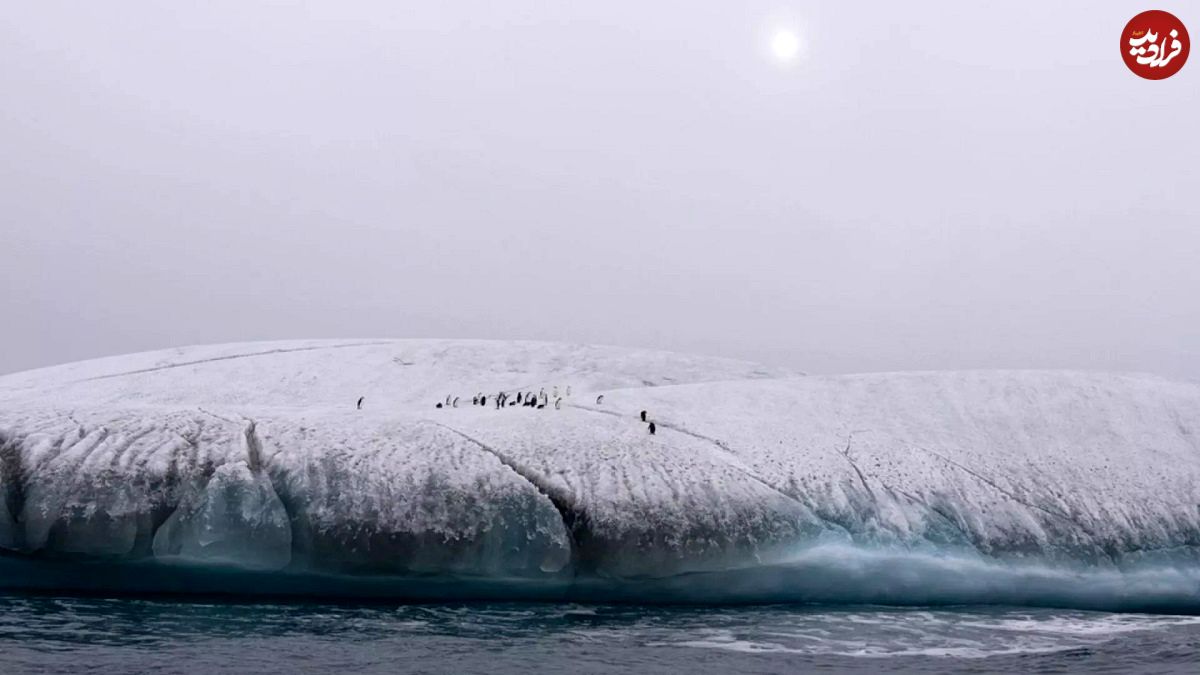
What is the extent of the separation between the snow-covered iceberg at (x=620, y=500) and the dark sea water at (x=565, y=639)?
37cm

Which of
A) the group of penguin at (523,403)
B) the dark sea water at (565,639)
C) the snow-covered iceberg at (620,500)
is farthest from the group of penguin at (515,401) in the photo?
the dark sea water at (565,639)

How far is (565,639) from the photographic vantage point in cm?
794

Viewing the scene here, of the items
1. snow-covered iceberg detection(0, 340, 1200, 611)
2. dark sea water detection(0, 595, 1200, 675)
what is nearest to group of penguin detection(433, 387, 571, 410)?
snow-covered iceberg detection(0, 340, 1200, 611)

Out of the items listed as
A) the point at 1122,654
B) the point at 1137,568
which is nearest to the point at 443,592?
the point at 1122,654

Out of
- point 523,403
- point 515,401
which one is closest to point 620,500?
point 523,403

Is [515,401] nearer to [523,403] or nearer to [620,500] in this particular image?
[523,403]

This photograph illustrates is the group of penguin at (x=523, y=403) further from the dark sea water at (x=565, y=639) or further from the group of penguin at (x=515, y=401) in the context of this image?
the dark sea water at (x=565, y=639)

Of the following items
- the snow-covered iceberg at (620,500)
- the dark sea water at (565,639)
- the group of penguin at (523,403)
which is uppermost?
the group of penguin at (523,403)

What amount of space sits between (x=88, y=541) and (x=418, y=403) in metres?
5.16

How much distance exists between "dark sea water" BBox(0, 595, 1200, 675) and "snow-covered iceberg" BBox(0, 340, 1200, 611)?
37cm

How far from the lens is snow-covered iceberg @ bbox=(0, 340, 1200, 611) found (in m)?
9.58

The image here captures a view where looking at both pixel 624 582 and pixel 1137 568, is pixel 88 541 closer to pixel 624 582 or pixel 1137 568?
pixel 624 582

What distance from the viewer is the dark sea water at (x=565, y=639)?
6996 mm

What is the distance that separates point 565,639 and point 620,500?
2187 millimetres
